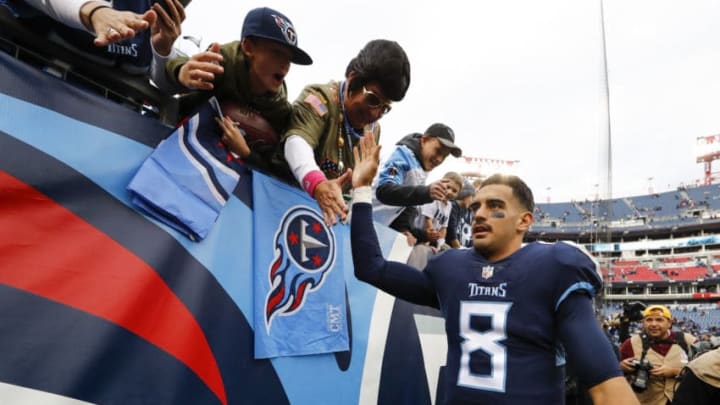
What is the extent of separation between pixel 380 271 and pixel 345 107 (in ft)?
3.15

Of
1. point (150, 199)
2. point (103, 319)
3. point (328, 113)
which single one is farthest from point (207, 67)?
point (103, 319)

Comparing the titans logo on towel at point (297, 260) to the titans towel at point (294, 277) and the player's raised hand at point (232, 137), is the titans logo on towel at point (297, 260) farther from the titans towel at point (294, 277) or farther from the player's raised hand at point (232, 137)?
the player's raised hand at point (232, 137)

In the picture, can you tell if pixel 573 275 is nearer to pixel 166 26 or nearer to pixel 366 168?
pixel 366 168

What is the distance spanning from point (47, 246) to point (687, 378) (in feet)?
10.4

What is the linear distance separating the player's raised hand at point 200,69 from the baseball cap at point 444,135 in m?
2.26

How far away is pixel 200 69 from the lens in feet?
5.67

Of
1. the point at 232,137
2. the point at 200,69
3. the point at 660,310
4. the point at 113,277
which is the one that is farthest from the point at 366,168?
the point at 660,310

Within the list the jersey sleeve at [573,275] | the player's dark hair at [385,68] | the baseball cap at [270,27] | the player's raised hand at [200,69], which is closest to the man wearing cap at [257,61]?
the baseball cap at [270,27]

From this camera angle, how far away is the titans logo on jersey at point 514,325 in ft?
5.44

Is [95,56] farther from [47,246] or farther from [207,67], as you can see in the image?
[47,246]

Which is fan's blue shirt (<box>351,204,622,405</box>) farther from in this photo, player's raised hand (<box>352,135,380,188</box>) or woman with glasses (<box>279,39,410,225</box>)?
woman with glasses (<box>279,39,410,225</box>)

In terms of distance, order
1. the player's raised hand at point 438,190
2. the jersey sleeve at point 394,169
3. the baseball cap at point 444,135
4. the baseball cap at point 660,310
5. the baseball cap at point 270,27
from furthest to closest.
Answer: the baseball cap at point 660,310 → the baseball cap at point 444,135 → the jersey sleeve at point 394,169 → the player's raised hand at point 438,190 → the baseball cap at point 270,27

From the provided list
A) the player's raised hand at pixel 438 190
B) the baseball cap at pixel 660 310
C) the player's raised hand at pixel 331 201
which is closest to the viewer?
the player's raised hand at pixel 331 201

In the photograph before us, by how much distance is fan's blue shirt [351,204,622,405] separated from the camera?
5.30 ft
